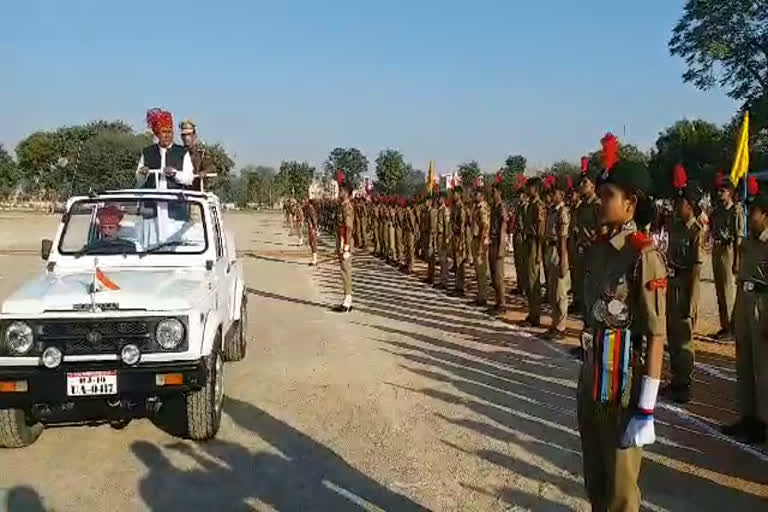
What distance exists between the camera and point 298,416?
20.7ft

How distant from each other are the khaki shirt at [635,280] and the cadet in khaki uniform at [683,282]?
3.82m

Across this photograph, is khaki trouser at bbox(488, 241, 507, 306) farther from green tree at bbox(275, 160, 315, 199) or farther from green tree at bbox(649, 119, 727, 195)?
green tree at bbox(275, 160, 315, 199)

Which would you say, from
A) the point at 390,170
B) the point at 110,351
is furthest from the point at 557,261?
the point at 390,170

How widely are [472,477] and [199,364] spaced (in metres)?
1.95

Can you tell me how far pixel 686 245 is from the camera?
293 inches

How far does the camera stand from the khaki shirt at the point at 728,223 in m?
10.1

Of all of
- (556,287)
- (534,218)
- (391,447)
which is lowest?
(391,447)

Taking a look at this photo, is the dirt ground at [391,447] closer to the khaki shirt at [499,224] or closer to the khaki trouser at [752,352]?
the khaki trouser at [752,352]

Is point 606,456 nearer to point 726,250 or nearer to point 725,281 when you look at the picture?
point 725,281

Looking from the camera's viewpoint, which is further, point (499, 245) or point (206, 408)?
point (499, 245)

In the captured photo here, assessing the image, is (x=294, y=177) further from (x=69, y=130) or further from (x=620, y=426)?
(x=620, y=426)

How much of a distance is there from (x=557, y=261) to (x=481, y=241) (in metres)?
3.57

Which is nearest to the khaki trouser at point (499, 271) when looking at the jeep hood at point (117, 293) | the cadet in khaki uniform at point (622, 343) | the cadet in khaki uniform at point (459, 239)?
the cadet in khaki uniform at point (459, 239)

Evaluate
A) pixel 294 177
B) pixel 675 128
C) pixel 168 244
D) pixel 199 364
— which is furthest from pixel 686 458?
pixel 294 177
